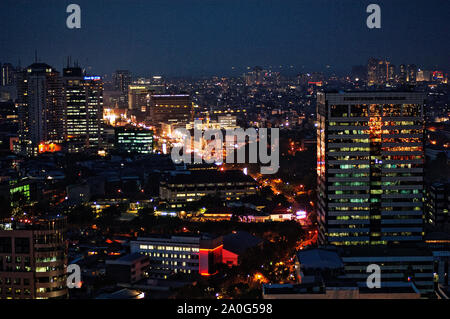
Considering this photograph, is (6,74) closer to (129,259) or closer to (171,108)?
(171,108)

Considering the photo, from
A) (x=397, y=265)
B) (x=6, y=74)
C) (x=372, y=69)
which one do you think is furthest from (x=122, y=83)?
(x=397, y=265)

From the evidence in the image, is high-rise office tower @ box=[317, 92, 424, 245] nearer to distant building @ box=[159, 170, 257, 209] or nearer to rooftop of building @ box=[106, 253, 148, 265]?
rooftop of building @ box=[106, 253, 148, 265]

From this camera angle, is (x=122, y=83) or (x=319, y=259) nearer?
(x=319, y=259)

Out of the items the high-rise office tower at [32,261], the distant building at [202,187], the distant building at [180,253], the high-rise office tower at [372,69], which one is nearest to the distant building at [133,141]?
the high-rise office tower at [372,69]

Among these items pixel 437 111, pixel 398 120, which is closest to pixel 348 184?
pixel 398 120

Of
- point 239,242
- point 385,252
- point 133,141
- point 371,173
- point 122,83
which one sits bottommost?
point 239,242
